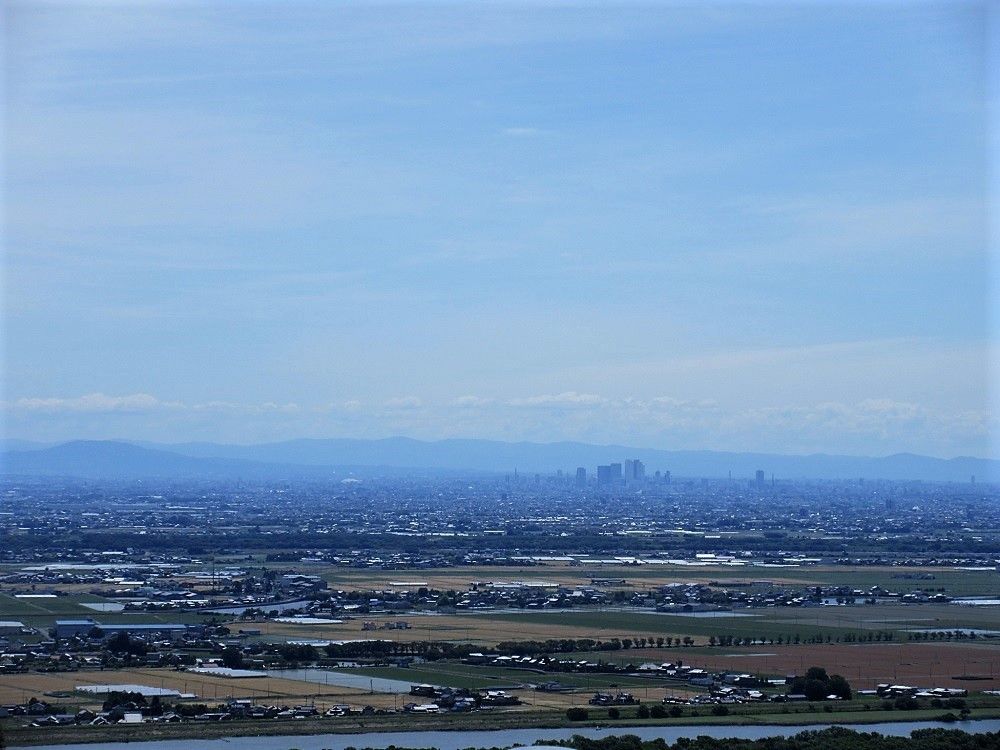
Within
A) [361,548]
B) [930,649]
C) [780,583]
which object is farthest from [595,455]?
[930,649]

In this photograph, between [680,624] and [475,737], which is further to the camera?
[680,624]

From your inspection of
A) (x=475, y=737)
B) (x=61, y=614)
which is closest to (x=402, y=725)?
(x=475, y=737)

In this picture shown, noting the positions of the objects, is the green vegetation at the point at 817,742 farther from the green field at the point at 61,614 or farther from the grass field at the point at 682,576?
the grass field at the point at 682,576

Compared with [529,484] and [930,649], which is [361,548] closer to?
[930,649]

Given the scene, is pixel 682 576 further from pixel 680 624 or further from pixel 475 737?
pixel 475 737

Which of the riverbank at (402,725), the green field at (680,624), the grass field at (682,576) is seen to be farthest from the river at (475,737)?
the grass field at (682,576)
